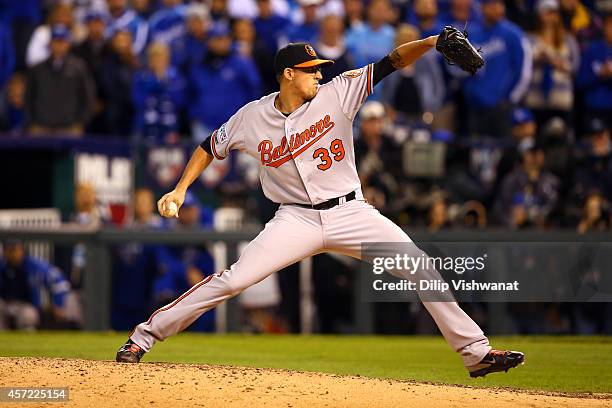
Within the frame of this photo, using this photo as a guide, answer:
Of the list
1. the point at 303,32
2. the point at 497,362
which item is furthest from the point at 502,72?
the point at 497,362

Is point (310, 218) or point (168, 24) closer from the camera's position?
point (310, 218)

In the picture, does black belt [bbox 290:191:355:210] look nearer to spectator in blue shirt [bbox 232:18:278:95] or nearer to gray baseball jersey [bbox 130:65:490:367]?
gray baseball jersey [bbox 130:65:490:367]

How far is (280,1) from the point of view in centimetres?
1448

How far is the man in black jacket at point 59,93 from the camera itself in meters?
13.1

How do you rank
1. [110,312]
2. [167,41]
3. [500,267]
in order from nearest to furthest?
[500,267] < [110,312] < [167,41]

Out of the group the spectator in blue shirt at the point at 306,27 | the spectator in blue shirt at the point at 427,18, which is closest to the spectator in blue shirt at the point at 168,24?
the spectator in blue shirt at the point at 306,27

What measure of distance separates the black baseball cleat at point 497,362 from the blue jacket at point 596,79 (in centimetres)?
642

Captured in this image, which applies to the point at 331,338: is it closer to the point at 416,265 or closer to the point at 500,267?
the point at 500,267

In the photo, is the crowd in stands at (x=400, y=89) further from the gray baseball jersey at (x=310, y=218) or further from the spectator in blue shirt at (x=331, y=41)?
the gray baseball jersey at (x=310, y=218)

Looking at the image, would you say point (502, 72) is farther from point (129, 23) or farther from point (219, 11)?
point (129, 23)

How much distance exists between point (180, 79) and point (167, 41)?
3.71 feet

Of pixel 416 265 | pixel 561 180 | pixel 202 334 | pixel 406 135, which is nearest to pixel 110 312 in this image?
pixel 202 334

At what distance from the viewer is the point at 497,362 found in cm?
689

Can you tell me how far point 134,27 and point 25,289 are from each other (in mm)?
4473
